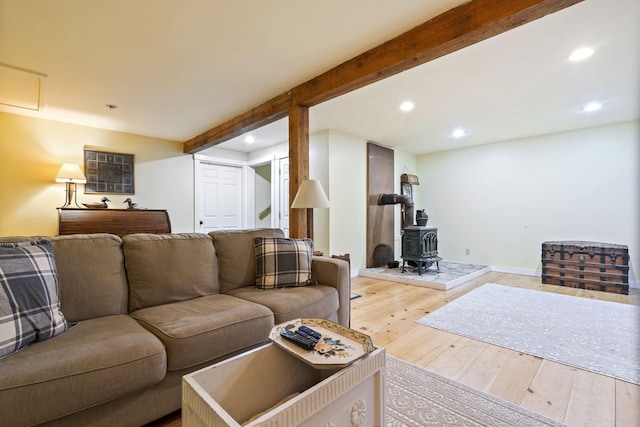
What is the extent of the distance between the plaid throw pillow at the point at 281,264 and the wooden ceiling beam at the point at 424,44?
1518 mm

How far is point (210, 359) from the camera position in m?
1.41

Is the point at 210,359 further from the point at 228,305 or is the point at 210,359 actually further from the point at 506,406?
the point at 506,406

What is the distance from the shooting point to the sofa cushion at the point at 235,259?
208cm

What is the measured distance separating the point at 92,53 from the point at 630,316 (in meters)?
5.52

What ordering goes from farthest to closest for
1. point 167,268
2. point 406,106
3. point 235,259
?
point 406,106 < point 235,259 < point 167,268

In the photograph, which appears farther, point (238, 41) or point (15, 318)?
point (238, 41)

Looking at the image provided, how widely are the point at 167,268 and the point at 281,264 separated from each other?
77 cm

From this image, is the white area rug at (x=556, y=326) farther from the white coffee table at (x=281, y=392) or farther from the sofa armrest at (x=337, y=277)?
the white coffee table at (x=281, y=392)

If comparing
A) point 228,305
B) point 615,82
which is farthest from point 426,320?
point 615,82

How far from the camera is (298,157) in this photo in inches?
119

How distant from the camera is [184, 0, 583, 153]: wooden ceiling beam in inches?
63.4

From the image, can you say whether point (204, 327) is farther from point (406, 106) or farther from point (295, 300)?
point (406, 106)

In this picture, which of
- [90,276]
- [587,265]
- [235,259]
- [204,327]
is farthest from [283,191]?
[587,265]

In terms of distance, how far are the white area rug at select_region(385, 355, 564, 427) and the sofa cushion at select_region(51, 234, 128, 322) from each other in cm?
165
